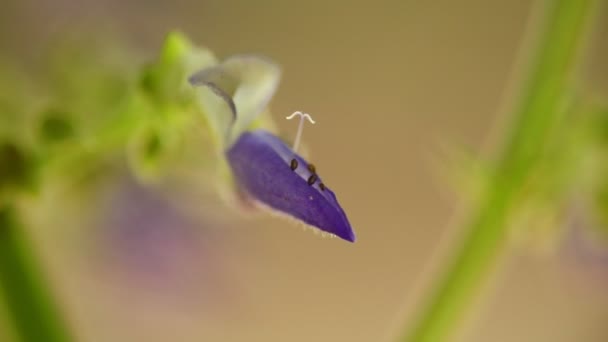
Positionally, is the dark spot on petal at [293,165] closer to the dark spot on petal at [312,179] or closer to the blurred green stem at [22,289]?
the dark spot on petal at [312,179]

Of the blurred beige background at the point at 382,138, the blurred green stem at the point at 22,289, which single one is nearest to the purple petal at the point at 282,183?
the blurred green stem at the point at 22,289

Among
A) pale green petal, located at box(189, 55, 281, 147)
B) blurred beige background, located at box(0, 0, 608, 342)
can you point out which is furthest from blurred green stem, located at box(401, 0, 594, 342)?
blurred beige background, located at box(0, 0, 608, 342)

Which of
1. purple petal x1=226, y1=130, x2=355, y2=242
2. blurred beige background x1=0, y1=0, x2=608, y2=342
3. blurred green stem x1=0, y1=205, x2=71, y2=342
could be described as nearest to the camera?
purple petal x1=226, y1=130, x2=355, y2=242

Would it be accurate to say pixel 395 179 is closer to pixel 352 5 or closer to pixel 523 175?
pixel 352 5

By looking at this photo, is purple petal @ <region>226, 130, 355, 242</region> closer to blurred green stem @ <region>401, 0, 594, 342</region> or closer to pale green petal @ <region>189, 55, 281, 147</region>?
pale green petal @ <region>189, 55, 281, 147</region>

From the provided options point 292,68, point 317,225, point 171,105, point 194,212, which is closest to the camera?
point 317,225

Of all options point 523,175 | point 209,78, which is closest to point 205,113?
point 209,78

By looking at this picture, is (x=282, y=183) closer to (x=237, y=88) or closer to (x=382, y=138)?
(x=237, y=88)
